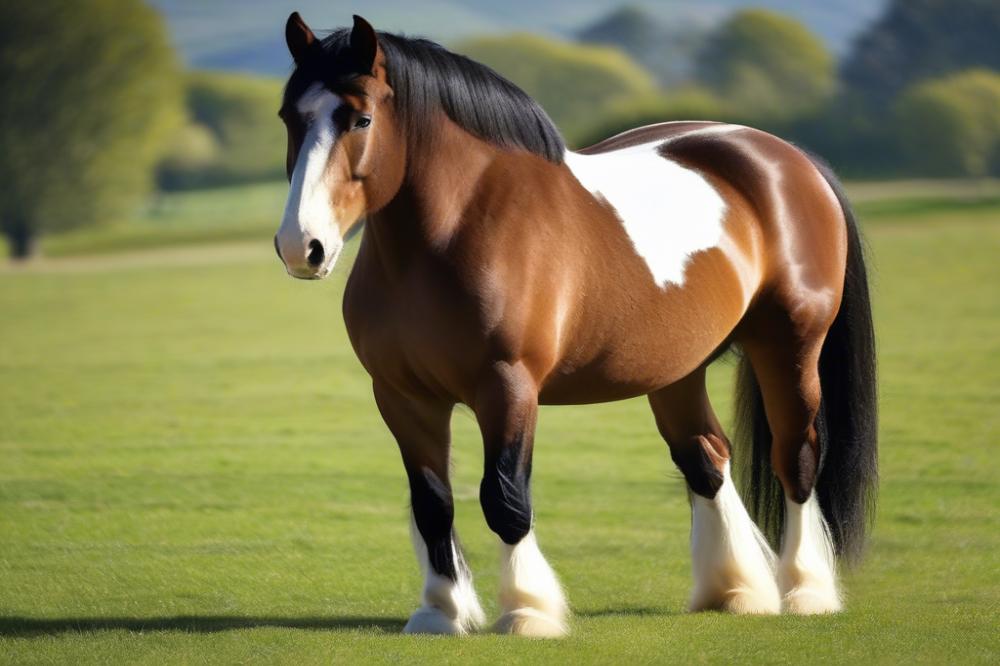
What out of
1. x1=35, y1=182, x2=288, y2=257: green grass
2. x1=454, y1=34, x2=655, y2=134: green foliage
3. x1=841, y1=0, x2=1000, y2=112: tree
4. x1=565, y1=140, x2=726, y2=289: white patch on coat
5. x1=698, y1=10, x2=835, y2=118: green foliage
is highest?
x1=565, y1=140, x2=726, y2=289: white patch on coat

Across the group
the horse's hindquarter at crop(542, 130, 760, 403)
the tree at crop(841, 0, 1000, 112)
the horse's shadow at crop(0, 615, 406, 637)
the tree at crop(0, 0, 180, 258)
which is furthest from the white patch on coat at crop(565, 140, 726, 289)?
the tree at crop(841, 0, 1000, 112)

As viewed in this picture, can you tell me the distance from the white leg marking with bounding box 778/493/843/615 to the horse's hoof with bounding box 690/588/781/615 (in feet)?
0.17

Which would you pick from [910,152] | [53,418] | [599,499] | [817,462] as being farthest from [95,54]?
[817,462]

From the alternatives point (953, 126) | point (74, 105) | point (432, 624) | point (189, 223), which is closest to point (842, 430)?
point (432, 624)

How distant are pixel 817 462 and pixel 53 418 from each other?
747 centimetres

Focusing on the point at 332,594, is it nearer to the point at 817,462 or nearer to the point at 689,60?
the point at 817,462

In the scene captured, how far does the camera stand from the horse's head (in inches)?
147

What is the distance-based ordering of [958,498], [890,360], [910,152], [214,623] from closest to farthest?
[214,623], [958,498], [890,360], [910,152]

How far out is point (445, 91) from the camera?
13.8 feet

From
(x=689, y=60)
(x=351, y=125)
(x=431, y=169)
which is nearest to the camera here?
(x=351, y=125)

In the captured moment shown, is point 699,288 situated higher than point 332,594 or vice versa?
point 699,288

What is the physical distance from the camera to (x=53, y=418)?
35.6 ft

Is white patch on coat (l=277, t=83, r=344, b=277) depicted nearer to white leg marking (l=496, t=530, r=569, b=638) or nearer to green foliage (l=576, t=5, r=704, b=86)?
white leg marking (l=496, t=530, r=569, b=638)

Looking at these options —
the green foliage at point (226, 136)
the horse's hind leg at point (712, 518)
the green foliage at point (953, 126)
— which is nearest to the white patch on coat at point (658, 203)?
the horse's hind leg at point (712, 518)
